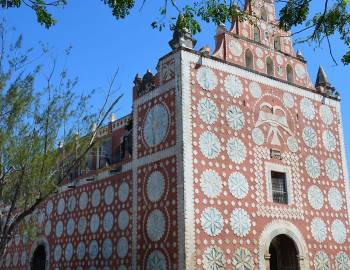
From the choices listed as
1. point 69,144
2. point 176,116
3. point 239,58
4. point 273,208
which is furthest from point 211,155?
point 69,144

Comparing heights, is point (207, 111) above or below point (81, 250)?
above

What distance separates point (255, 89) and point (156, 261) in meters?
8.60

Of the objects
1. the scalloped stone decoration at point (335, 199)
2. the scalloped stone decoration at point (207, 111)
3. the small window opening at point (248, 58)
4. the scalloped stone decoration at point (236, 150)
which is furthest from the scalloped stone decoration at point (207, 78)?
the scalloped stone decoration at point (335, 199)

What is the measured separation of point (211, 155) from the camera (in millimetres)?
19984

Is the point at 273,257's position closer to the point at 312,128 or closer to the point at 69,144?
the point at 312,128

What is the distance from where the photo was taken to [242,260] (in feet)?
64.3

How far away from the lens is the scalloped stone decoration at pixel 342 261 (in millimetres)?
23141

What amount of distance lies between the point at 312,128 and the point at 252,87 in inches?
160

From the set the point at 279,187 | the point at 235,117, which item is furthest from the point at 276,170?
the point at 235,117

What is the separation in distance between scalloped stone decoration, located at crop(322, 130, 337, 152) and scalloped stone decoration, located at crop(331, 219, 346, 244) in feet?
11.6

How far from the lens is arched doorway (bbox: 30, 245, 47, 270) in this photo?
95.1ft

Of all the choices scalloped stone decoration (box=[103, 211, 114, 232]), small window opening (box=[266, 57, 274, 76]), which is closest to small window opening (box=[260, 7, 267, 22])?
small window opening (box=[266, 57, 274, 76])

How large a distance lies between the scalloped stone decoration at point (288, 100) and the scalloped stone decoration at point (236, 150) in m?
3.87

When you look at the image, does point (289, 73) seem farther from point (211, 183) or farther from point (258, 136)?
point (211, 183)
